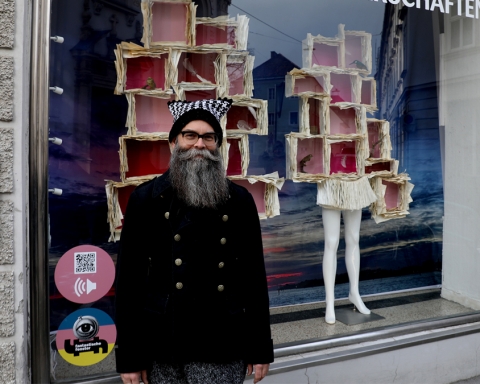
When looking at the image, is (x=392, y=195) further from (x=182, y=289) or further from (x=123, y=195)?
(x=182, y=289)

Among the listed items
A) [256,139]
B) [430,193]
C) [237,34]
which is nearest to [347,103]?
[256,139]

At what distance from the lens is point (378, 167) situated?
14.7 ft

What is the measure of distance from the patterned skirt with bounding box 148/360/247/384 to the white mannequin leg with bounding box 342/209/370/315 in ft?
7.39

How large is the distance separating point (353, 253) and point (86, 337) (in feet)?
7.42

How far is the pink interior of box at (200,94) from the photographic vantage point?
12.3 feet

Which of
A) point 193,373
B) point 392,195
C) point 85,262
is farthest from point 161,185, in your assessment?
point 392,195

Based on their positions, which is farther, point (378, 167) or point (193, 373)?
point (378, 167)

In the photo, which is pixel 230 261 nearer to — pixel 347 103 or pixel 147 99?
A: pixel 147 99

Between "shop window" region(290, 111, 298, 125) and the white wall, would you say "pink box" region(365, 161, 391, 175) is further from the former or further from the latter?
the white wall

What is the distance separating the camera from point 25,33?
9.78 ft

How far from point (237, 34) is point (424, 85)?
6.64ft

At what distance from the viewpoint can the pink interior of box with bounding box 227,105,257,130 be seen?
154 inches

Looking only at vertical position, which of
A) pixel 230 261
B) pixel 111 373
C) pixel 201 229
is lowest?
pixel 111 373

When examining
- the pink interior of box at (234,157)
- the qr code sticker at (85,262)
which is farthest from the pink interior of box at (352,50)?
the qr code sticker at (85,262)
